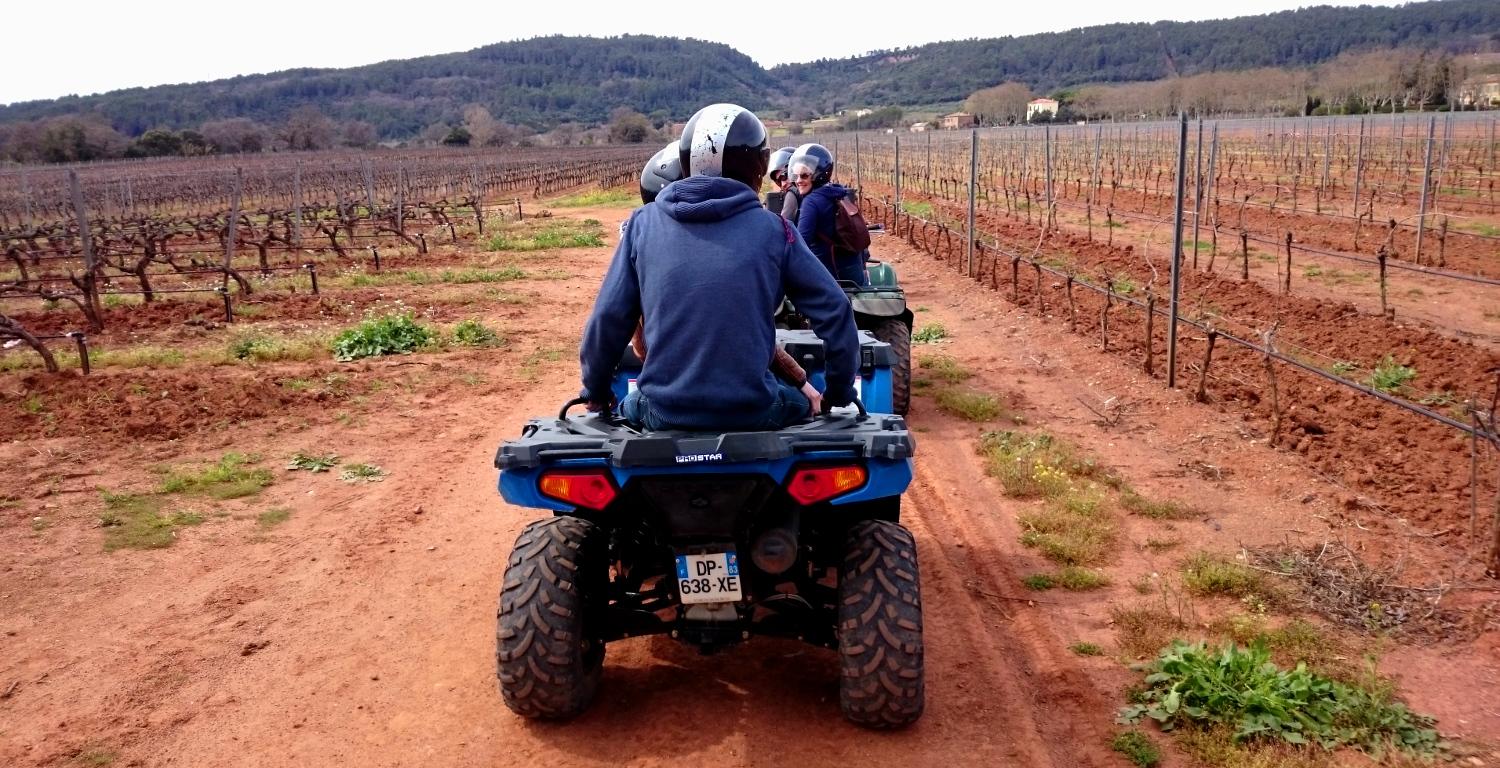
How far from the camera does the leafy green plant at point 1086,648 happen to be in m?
4.37

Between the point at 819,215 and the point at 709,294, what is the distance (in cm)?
446

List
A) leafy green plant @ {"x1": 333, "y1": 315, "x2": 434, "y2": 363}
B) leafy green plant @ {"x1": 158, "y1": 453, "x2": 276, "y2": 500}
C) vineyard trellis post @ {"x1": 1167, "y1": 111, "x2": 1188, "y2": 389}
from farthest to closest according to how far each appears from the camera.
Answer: leafy green plant @ {"x1": 333, "y1": 315, "x2": 434, "y2": 363}, vineyard trellis post @ {"x1": 1167, "y1": 111, "x2": 1188, "y2": 389}, leafy green plant @ {"x1": 158, "y1": 453, "x2": 276, "y2": 500}

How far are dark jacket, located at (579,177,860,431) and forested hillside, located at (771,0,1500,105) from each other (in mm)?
118920

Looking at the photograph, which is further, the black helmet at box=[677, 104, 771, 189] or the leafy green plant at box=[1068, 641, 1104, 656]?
the leafy green plant at box=[1068, 641, 1104, 656]

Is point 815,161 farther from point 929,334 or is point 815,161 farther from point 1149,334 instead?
point 929,334

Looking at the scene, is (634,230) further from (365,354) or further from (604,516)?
(365,354)

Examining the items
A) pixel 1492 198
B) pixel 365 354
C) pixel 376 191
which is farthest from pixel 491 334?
pixel 376 191

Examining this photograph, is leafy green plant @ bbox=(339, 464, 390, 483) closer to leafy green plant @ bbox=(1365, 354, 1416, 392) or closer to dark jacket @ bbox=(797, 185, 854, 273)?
dark jacket @ bbox=(797, 185, 854, 273)

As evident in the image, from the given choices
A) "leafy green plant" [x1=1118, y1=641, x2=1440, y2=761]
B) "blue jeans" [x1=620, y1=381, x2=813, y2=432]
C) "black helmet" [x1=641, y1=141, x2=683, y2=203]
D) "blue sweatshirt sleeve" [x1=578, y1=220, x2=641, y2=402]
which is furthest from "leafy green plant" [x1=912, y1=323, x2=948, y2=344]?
"blue sweatshirt sleeve" [x1=578, y1=220, x2=641, y2=402]

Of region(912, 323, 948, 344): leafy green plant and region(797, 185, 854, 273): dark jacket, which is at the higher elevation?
region(797, 185, 854, 273): dark jacket

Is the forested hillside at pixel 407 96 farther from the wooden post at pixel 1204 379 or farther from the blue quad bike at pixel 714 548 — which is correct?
the blue quad bike at pixel 714 548

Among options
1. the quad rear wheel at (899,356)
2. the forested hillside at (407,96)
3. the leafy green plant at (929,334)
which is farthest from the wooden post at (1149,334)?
the forested hillside at (407,96)

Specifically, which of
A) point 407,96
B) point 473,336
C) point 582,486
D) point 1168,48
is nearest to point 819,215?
point 582,486

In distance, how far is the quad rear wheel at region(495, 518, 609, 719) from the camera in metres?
3.63
